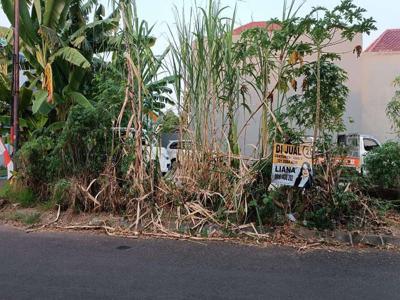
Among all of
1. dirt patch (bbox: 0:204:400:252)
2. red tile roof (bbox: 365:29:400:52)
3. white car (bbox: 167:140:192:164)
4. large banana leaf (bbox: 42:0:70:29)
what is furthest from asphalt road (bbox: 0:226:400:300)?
red tile roof (bbox: 365:29:400:52)

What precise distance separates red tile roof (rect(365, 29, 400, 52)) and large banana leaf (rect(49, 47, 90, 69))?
1395 centimetres

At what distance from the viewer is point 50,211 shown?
843 centimetres

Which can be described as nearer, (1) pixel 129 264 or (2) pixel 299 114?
(1) pixel 129 264

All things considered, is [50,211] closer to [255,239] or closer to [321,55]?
[255,239]

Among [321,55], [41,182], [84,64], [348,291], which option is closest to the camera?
[348,291]

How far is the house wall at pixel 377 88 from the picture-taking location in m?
20.7

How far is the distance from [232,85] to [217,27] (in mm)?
979

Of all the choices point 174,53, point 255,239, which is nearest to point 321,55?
point 174,53

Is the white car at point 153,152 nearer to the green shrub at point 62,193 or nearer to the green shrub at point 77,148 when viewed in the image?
the green shrub at point 77,148

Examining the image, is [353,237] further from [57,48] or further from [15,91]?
[57,48]

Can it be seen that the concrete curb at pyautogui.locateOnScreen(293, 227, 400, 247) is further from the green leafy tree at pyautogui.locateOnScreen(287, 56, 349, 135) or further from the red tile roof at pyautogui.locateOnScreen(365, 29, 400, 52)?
the red tile roof at pyautogui.locateOnScreen(365, 29, 400, 52)

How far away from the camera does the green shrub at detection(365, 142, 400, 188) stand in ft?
27.8

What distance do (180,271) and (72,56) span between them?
901 centimetres

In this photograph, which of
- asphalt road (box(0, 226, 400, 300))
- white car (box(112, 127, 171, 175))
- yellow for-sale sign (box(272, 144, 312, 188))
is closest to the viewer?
asphalt road (box(0, 226, 400, 300))
